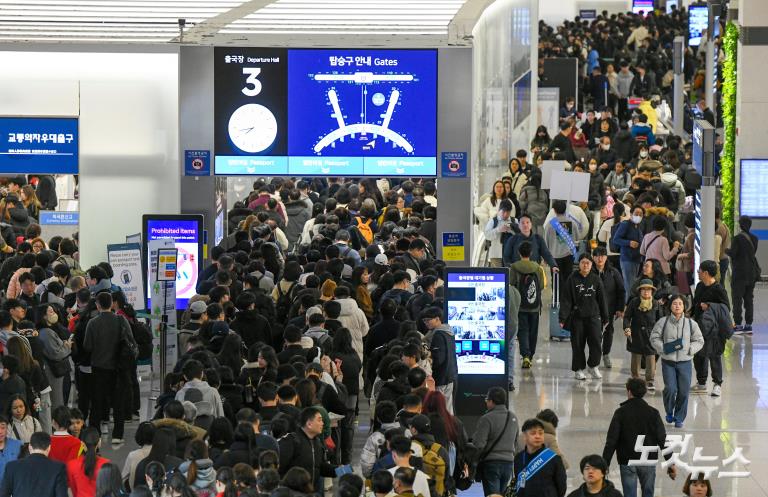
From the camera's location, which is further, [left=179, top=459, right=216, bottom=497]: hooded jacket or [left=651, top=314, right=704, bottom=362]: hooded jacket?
[left=651, top=314, right=704, bottom=362]: hooded jacket

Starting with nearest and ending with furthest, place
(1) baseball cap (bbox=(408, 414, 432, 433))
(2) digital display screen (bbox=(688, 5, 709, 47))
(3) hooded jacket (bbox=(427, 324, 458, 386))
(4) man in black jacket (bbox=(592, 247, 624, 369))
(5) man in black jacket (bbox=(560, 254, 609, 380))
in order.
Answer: (1) baseball cap (bbox=(408, 414, 432, 433)) → (3) hooded jacket (bbox=(427, 324, 458, 386)) → (5) man in black jacket (bbox=(560, 254, 609, 380)) → (4) man in black jacket (bbox=(592, 247, 624, 369)) → (2) digital display screen (bbox=(688, 5, 709, 47))

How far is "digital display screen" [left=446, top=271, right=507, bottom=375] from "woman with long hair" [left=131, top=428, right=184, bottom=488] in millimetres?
4775

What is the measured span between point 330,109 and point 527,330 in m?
3.76

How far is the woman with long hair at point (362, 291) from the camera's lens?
15.7m

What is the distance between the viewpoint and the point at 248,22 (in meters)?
21.2

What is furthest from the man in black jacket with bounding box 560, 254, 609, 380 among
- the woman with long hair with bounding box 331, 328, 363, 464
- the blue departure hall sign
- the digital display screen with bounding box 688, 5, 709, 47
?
→ the digital display screen with bounding box 688, 5, 709, 47

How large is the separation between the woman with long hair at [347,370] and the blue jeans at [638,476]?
8.06 feet

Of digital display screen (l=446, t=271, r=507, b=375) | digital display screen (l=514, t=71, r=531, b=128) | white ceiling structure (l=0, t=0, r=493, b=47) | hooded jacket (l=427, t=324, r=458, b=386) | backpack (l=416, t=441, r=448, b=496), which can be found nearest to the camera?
backpack (l=416, t=441, r=448, b=496)

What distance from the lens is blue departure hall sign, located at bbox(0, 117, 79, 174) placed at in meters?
18.7

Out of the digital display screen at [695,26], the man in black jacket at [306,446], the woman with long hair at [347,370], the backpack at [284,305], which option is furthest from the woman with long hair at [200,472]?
the digital display screen at [695,26]

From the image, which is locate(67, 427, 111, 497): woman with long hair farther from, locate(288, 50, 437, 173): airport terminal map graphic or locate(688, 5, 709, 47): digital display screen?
locate(688, 5, 709, 47): digital display screen

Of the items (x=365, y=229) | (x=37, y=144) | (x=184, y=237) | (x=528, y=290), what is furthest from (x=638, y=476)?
(x=37, y=144)

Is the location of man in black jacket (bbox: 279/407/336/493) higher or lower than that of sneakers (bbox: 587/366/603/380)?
higher

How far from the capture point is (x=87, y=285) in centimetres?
1542
